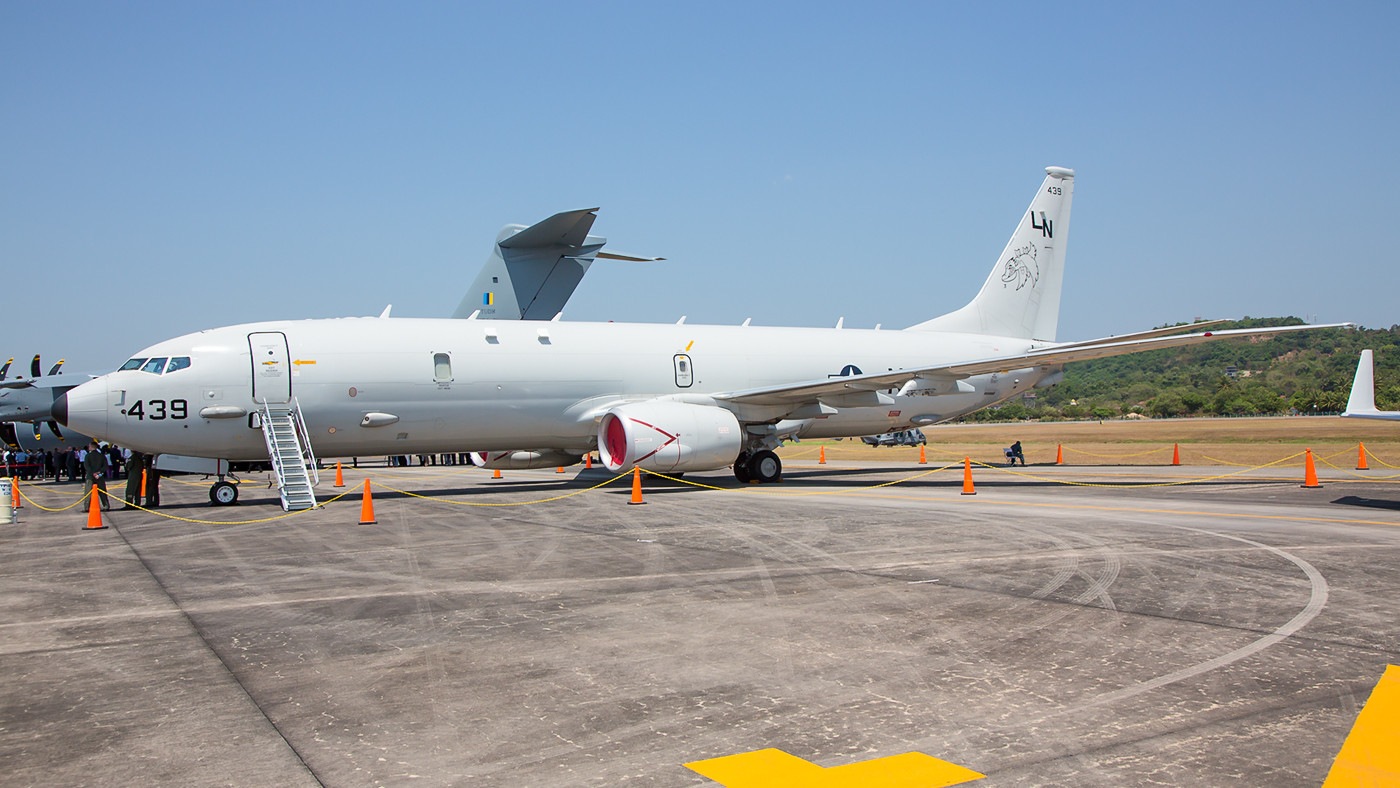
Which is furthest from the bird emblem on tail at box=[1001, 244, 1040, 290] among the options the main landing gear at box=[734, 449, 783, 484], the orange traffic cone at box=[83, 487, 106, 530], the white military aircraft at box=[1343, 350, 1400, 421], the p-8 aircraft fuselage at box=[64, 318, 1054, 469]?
the orange traffic cone at box=[83, 487, 106, 530]

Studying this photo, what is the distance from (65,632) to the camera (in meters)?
7.46

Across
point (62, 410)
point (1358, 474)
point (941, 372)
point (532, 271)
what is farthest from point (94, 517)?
point (1358, 474)

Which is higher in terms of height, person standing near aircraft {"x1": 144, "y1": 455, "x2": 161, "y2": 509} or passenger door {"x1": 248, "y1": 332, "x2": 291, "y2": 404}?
passenger door {"x1": 248, "y1": 332, "x2": 291, "y2": 404}

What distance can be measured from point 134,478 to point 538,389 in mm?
8275

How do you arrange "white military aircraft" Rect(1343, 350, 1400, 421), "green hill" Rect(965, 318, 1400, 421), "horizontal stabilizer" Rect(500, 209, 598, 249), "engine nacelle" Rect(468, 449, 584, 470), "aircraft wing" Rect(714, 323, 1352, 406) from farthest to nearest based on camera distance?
"green hill" Rect(965, 318, 1400, 421), "horizontal stabilizer" Rect(500, 209, 598, 249), "engine nacelle" Rect(468, 449, 584, 470), "aircraft wing" Rect(714, 323, 1352, 406), "white military aircraft" Rect(1343, 350, 1400, 421)

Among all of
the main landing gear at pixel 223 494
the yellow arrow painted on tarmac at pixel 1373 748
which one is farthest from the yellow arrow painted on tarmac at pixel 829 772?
the main landing gear at pixel 223 494

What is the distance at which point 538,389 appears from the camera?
790 inches

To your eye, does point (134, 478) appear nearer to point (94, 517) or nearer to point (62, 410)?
point (62, 410)

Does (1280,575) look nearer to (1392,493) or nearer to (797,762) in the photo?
(797,762)

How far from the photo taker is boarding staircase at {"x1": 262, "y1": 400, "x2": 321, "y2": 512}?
17.3 metres

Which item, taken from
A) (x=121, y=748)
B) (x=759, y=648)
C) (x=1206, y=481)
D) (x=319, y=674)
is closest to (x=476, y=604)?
(x=319, y=674)

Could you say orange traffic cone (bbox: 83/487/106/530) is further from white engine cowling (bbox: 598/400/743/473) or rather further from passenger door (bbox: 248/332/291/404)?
white engine cowling (bbox: 598/400/743/473)

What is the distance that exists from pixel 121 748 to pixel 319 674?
143 centimetres

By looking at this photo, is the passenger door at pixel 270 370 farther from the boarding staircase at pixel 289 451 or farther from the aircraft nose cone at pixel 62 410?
the aircraft nose cone at pixel 62 410
